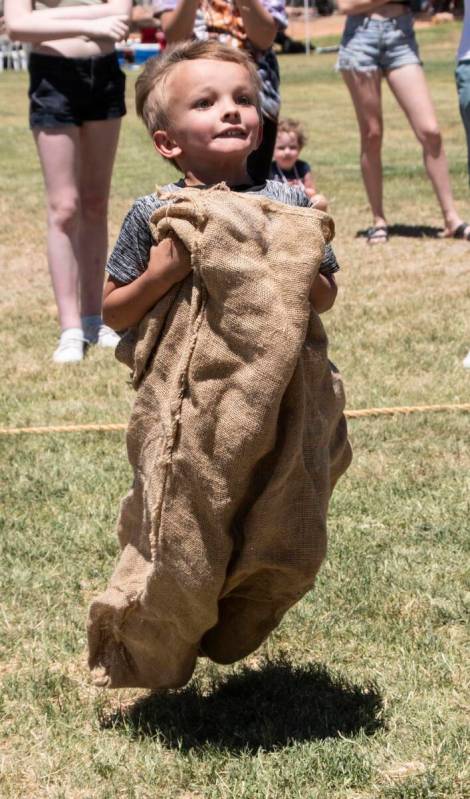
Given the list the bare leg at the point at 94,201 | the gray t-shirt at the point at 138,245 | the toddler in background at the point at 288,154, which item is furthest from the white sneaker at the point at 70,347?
the gray t-shirt at the point at 138,245

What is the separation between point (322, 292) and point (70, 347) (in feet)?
12.2

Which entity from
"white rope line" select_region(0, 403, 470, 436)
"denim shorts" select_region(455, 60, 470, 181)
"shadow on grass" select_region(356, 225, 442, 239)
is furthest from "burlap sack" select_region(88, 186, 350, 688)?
"shadow on grass" select_region(356, 225, 442, 239)

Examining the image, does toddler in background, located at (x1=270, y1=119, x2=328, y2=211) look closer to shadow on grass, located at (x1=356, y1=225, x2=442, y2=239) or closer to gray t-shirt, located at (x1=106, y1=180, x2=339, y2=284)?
shadow on grass, located at (x1=356, y1=225, x2=442, y2=239)

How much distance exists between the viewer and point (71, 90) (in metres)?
6.11

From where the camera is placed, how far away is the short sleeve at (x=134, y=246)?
2777 mm

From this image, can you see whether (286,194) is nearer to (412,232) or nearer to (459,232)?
(459,232)

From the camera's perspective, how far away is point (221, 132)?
277 centimetres

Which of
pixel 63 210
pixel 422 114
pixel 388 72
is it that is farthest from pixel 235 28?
pixel 422 114

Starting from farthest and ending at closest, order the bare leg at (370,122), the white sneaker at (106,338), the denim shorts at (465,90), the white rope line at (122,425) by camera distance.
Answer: the bare leg at (370,122) < the white sneaker at (106,338) < the denim shorts at (465,90) < the white rope line at (122,425)

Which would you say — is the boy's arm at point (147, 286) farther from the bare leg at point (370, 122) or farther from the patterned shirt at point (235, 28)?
the bare leg at point (370, 122)

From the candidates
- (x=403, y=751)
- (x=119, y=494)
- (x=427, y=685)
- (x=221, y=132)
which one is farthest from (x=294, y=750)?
(x=119, y=494)

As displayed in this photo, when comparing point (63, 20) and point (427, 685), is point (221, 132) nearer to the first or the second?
point (427, 685)

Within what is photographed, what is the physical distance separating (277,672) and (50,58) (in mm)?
3815

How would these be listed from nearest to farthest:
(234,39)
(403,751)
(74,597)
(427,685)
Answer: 1. (403,751)
2. (427,685)
3. (74,597)
4. (234,39)
